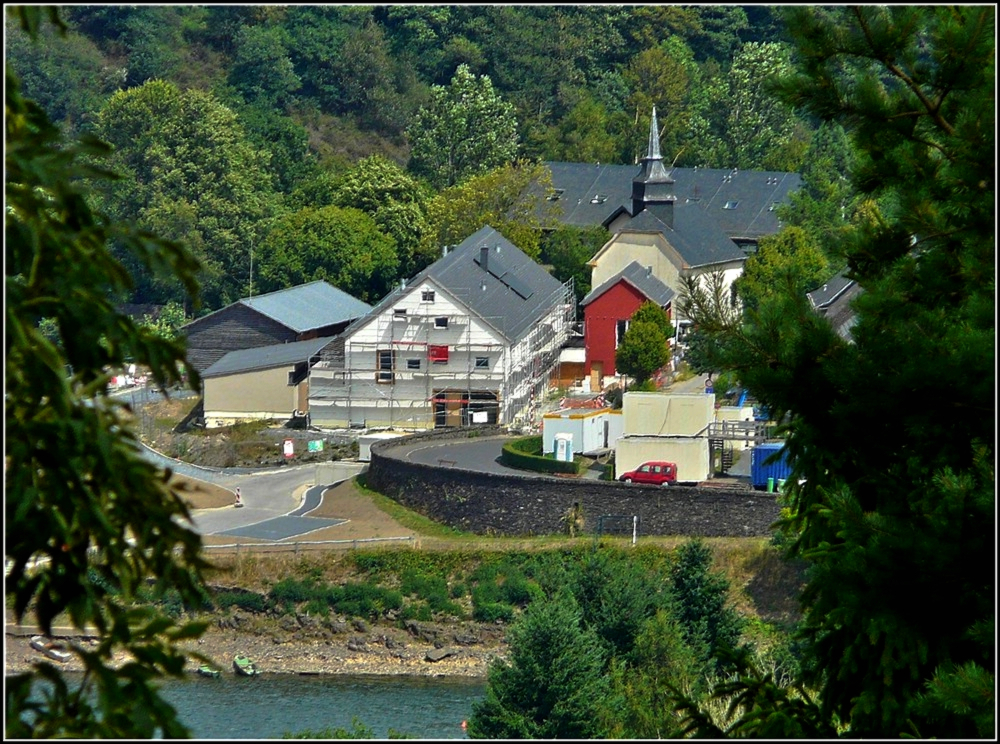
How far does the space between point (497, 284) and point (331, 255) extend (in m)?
7.42

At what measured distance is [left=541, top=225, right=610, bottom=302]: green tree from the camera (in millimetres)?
39469

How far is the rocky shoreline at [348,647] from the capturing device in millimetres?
20484

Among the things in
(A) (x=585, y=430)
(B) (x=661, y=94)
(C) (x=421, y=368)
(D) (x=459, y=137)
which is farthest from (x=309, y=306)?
(B) (x=661, y=94)

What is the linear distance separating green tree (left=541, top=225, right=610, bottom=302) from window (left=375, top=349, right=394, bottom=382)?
795 cm

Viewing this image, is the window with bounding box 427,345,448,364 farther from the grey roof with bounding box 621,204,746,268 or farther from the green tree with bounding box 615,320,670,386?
the grey roof with bounding box 621,204,746,268

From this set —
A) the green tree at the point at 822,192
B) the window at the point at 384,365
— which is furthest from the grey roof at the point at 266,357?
the green tree at the point at 822,192

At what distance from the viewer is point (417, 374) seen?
3123 cm

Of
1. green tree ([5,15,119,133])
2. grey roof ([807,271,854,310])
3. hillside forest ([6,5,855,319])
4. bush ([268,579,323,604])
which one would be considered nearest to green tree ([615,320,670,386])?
grey roof ([807,271,854,310])

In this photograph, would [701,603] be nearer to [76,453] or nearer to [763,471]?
[763,471]

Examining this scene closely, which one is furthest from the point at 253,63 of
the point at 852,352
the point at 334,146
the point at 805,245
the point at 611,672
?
the point at 852,352

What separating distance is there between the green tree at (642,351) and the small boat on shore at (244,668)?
13.6 m

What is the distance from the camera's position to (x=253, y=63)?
5800 centimetres

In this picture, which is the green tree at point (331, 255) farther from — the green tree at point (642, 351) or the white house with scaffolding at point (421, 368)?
the green tree at point (642, 351)

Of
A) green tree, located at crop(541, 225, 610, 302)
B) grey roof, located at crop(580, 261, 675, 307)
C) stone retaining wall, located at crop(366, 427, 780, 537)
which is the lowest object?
stone retaining wall, located at crop(366, 427, 780, 537)
